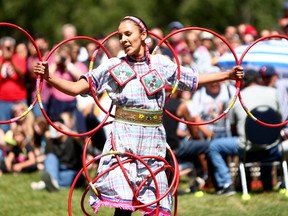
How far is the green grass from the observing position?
38.1 feet

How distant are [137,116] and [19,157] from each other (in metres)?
6.56

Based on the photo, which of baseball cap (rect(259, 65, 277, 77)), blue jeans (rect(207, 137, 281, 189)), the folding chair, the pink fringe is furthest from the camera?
baseball cap (rect(259, 65, 277, 77))

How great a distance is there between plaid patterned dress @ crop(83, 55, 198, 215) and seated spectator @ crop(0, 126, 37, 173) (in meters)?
6.07

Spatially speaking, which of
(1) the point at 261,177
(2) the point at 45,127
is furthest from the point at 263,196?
(2) the point at 45,127

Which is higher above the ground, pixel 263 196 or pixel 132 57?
pixel 132 57

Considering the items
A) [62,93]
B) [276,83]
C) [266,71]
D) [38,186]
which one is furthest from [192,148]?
[62,93]

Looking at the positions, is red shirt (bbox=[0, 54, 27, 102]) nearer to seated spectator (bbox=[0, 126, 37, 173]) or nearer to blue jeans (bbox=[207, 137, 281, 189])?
seated spectator (bbox=[0, 126, 37, 173])

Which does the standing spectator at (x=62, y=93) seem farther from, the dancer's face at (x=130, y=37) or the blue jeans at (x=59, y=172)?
the dancer's face at (x=130, y=37)

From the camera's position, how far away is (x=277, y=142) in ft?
42.2

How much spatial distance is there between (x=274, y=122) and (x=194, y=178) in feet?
5.15

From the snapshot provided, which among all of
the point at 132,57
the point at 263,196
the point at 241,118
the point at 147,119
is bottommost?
the point at 263,196

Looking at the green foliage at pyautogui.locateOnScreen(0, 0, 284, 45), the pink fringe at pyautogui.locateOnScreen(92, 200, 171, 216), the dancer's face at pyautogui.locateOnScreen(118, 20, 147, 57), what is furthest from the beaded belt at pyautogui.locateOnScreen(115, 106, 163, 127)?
the green foliage at pyautogui.locateOnScreen(0, 0, 284, 45)

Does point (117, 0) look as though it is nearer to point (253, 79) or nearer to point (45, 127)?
point (45, 127)

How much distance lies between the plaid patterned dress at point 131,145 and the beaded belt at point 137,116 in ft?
0.12
